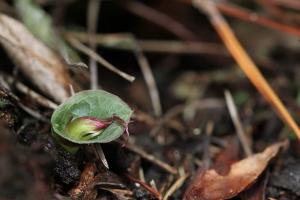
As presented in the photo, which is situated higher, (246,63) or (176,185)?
(246,63)

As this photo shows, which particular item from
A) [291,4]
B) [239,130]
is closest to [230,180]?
[239,130]

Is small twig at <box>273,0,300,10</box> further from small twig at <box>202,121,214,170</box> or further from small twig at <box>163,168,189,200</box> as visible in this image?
small twig at <box>163,168,189,200</box>

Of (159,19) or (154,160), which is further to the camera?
(159,19)

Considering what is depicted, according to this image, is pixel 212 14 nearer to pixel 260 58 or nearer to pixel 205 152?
pixel 260 58

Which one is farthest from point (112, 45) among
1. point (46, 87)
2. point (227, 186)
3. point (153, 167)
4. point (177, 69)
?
point (227, 186)

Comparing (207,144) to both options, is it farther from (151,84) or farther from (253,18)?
(253,18)

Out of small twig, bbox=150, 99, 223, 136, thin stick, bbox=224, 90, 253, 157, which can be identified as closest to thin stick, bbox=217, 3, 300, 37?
small twig, bbox=150, 99, 223, 136

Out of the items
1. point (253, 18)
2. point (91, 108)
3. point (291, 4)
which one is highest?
point (291, 4)
